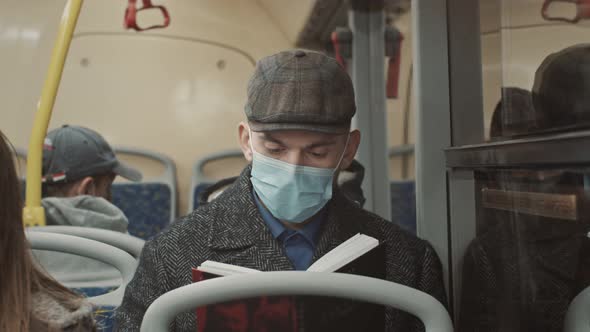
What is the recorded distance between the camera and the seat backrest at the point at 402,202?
4.70m

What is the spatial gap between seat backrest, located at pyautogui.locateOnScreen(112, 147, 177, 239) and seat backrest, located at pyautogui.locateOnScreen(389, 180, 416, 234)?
146 centimetres

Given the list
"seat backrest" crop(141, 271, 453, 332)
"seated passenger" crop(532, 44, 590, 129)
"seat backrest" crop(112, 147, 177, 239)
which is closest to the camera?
A: "seat backrest" crop(141, 271, 453, 332)

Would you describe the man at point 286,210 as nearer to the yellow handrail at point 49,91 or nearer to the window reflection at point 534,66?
the window reflection at point 534,66

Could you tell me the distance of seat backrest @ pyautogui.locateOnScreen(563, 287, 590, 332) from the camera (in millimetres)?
1196

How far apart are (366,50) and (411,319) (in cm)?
211

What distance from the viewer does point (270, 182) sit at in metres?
1.58

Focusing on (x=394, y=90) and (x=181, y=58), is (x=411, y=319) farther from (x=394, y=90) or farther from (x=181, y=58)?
(x=181, y=58)

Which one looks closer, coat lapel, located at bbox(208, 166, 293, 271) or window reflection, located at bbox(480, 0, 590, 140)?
window reflection, located at bbox(480, 0, 590, 140)

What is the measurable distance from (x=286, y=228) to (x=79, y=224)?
1072mm

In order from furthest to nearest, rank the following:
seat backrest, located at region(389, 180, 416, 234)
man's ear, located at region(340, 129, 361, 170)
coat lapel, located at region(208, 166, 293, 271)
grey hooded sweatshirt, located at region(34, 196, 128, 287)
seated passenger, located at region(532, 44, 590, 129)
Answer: seat backrest, located at region(389, 180, 416, 234) → grey hooded sweatshirt, located at region(34, 196, 128, 287) → man's ear, located at region(340, 129, 361, 170) → coat lapel, located at region(208, 166, 293, 271) → seated passenger, located at region(532, 44, 590, 129)

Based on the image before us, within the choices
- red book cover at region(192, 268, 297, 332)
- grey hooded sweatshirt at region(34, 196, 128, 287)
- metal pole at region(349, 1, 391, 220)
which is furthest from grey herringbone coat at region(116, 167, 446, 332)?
metal pole at region(349, 1, 391, 220)

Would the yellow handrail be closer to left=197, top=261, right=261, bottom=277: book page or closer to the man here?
the man

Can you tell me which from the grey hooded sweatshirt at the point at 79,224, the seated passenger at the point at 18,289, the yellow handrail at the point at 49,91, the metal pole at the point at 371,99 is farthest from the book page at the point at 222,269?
the metal pole at the point at 371,99

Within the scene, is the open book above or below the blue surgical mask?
below
